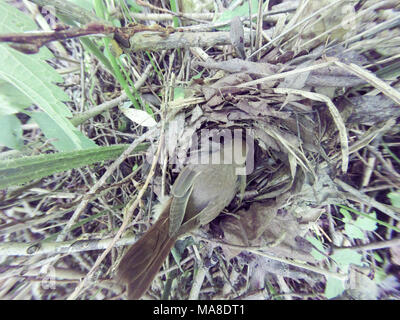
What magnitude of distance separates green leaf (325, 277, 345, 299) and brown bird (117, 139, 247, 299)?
51 centimetres

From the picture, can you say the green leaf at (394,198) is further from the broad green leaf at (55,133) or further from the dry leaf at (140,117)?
the broad green leaf at (55,133)

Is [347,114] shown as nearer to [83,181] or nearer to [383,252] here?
[383,252]

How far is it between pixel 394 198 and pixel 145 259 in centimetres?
84

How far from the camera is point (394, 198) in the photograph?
69 centimetres

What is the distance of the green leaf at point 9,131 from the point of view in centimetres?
54

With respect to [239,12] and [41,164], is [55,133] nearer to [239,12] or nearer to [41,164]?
[41,164]

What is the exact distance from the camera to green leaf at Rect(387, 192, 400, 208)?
0.68 meters

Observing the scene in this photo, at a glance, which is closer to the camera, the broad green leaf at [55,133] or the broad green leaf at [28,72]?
the broad green leaf at [28,72]

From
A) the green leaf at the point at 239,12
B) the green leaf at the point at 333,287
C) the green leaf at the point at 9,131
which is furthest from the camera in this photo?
the green leaf at the point at 333,287

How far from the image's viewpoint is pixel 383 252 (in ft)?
2.49

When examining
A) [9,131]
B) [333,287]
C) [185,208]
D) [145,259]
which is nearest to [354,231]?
[333,287]

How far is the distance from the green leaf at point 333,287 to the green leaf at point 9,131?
111 centimetres

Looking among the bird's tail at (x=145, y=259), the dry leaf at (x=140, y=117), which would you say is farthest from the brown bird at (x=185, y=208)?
the dry leaf at (x=140, y=117)

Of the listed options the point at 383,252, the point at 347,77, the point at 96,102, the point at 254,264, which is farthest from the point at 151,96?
the point at 383,252
